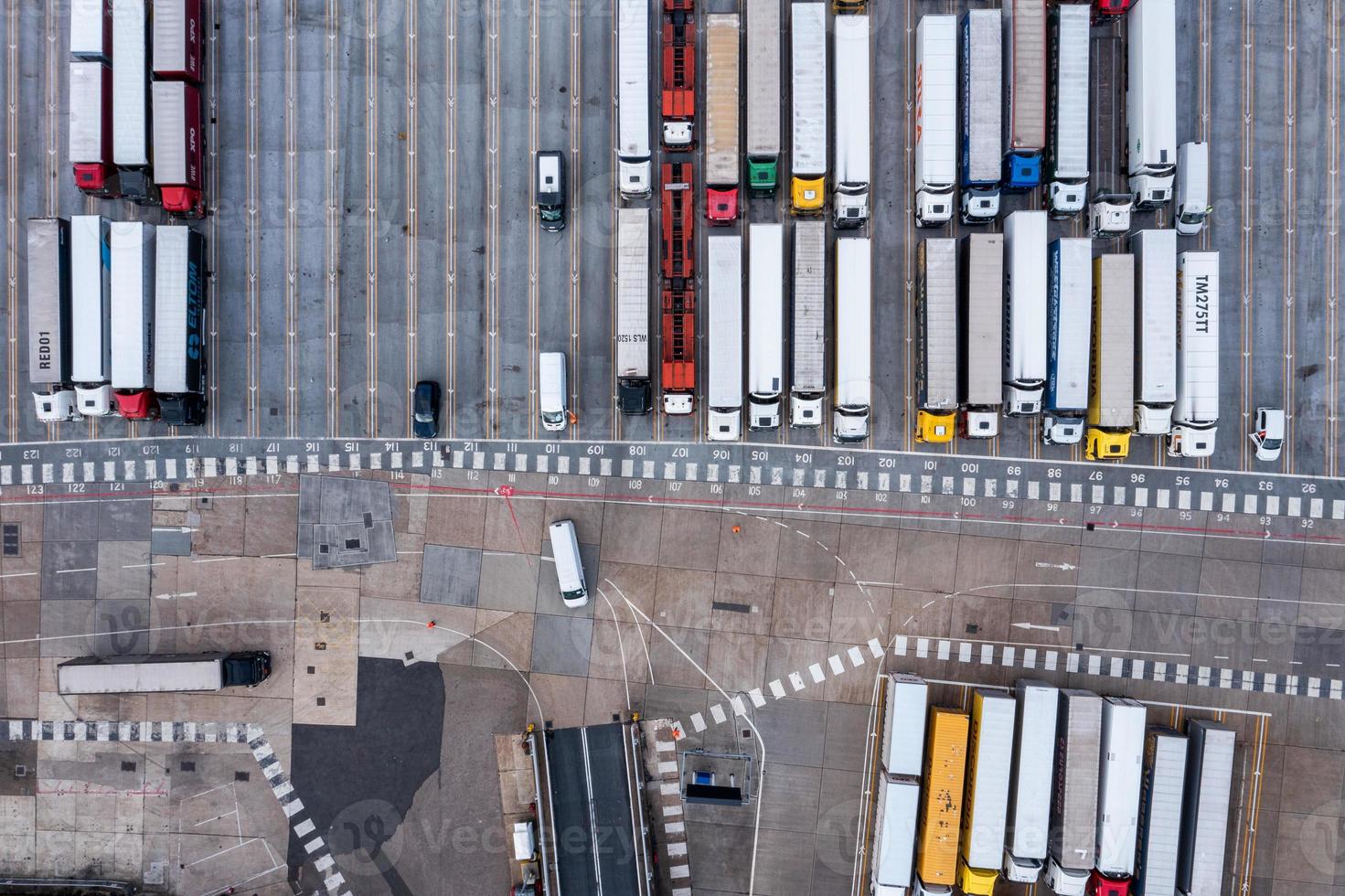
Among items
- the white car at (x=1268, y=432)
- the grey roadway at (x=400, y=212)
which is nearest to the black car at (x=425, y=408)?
the grey roadway at (x=400, y=212)

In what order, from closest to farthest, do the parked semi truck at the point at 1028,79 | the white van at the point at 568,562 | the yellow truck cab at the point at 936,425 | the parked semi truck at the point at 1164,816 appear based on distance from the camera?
the parked semi truck at the point at 1028,79, the parked semi truck at the point at 1164,816, the yellow truck cab at the point at 936,425, the white van at the point at 568,562

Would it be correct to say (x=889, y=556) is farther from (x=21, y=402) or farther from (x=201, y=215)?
(x=21, y=402)

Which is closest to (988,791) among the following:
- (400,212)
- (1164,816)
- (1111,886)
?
(1111,886)

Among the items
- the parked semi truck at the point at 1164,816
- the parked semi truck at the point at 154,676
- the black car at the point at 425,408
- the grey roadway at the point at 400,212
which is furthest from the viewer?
the grey roadway at the point at 400,212

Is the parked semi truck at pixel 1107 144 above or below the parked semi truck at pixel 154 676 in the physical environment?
above

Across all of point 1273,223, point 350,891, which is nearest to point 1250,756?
point 1273,223

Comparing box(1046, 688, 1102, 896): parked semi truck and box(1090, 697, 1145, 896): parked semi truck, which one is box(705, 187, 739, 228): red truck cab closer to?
box(1046, 688, 1102, 896): parked semi truck

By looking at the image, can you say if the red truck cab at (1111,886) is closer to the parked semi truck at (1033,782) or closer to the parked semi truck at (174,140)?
the parked semi truck at (1033,782)
